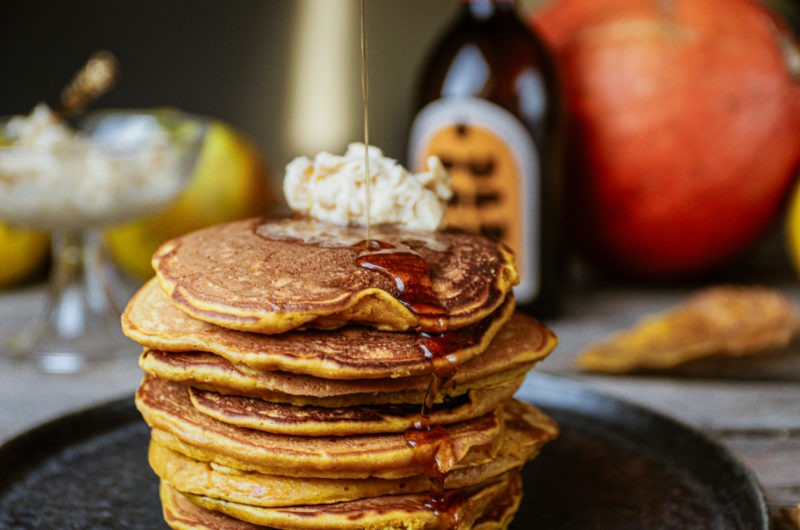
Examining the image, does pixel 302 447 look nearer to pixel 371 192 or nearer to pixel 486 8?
pixel 371 192

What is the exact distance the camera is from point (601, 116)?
1.67 meters

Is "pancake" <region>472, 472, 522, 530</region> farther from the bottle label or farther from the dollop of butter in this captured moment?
the bottle label

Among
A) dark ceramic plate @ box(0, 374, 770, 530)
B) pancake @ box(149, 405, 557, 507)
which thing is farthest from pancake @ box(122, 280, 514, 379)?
dark ceramic plate @ box(0, 374, 770, 530)

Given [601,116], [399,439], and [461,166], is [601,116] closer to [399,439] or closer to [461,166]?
[461,166]

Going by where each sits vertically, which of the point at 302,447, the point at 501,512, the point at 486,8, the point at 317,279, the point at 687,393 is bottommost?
the point at 687,393

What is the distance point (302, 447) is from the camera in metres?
0.73

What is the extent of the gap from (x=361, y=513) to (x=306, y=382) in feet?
0.41

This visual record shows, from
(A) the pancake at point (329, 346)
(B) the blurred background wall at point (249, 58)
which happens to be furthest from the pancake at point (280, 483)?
(B) the blurred background wall at point (249, 58)

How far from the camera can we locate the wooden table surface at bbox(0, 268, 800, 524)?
1.13 meters

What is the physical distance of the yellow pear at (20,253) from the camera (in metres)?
1.78

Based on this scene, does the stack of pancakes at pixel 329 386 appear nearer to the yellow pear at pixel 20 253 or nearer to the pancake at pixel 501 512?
the pancake at pixel 501 512

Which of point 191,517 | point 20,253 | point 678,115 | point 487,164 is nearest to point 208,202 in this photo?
point 20,253

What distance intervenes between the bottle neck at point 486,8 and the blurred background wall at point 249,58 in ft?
4.22

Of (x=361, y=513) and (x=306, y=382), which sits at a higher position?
(x=306, y=382)
